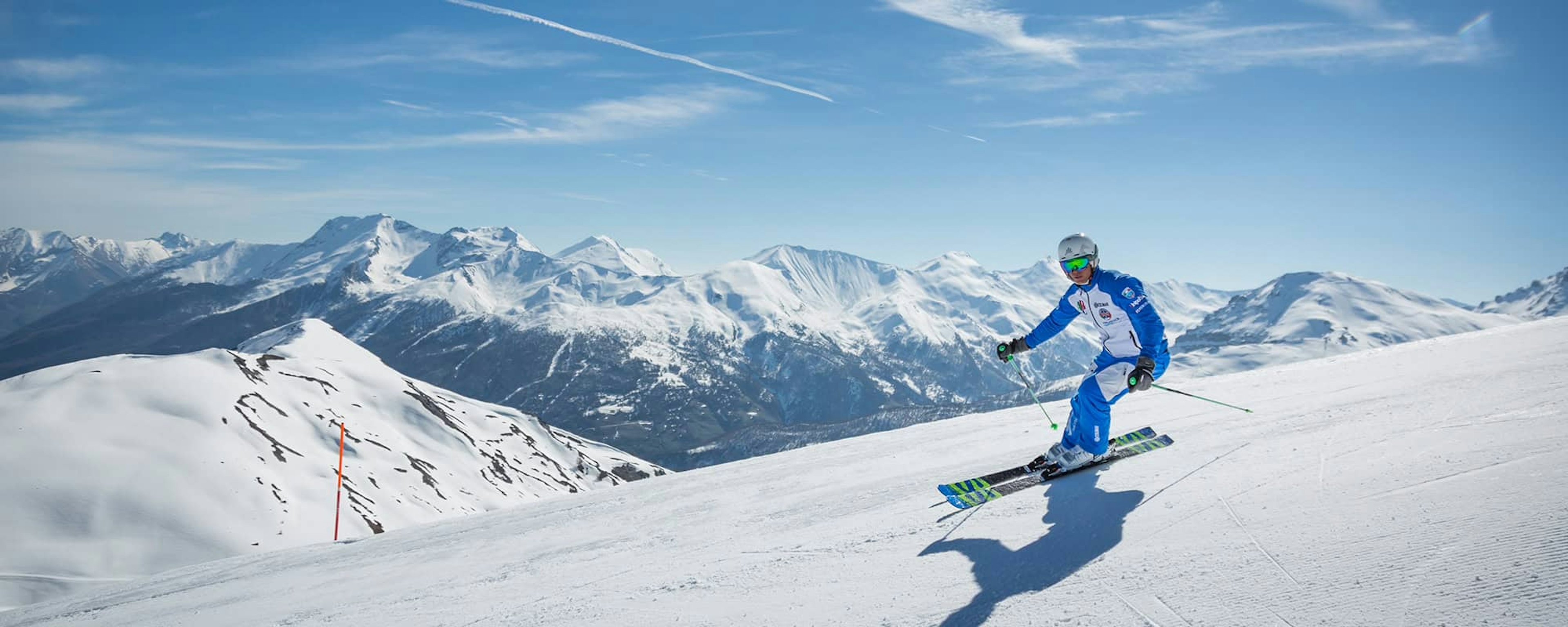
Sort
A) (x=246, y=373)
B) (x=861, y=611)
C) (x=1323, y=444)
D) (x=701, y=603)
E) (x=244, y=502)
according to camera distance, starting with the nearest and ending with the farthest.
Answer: (x=861, y=611) → (x=701, y=603) → (x=1323, y=444) → (x=244, y=502) → (x=246, y=373)

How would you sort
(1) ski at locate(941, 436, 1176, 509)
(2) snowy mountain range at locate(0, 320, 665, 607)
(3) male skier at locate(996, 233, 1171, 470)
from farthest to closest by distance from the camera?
1. (2) snowy mountain range at locate(0, 320, 665, 607)
2. (3) male skier at locate(996, 233, 1171, 470)
3. (1) ski at locate(941, 436, 1176, 509)

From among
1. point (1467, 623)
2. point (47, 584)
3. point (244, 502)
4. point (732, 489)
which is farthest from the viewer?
point (244, 502)

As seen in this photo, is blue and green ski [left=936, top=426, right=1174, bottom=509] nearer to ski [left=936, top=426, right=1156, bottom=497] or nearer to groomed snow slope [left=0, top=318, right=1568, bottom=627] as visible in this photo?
ski [left=936, top=426, right=1156, bottom=497]

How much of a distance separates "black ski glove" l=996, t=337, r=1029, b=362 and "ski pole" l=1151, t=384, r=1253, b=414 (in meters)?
1.75

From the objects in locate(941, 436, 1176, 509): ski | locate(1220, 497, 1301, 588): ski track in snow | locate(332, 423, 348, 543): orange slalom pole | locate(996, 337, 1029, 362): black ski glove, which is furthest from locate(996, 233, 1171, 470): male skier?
locate(332, 423, 348, 543): orange slalom pole

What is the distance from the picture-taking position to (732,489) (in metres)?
10.2

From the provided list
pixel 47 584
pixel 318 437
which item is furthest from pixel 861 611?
pixel 318 437

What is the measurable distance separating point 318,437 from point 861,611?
287ft

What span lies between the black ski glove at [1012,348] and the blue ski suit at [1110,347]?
1146 millimetres

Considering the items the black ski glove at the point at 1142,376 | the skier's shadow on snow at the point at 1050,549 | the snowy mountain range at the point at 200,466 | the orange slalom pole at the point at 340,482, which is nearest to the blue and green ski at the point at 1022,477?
the skier's shadow on snow at the point at 1050,549

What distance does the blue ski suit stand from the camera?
8344 millimetres

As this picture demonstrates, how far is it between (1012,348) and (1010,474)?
8.66 feet

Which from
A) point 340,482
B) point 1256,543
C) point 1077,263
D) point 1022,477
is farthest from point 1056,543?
point 340,482

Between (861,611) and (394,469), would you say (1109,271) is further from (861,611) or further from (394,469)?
(394,469)
